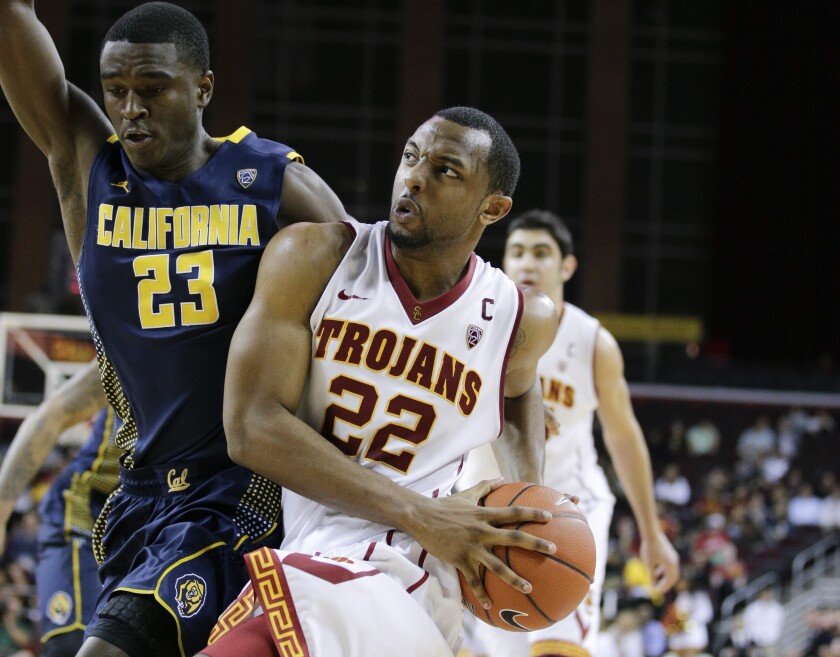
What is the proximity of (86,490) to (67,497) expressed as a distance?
0.39 feet

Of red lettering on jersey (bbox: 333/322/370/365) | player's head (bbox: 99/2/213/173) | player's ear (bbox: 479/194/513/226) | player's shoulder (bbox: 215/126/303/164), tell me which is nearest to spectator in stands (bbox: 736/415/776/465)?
player's ear (bbox: 479/194/513/226)

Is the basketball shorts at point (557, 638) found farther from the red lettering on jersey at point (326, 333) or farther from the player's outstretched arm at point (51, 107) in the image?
the player's outstretched arm at point (51, 107)

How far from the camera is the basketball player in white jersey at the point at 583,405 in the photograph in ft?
18.5

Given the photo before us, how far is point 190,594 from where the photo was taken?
2.88 metres

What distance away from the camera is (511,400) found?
343 centimetres

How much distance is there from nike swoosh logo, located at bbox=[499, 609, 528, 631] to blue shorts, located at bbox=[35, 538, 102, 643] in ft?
7.14

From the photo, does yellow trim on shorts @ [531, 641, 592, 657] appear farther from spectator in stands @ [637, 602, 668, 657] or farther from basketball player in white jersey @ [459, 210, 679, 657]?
spectator in stands @ [637, 602, 668, 657]

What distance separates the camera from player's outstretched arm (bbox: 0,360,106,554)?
175 inches

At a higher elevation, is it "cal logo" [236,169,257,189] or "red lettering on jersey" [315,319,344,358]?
"cal logo" [236,169,257,189]

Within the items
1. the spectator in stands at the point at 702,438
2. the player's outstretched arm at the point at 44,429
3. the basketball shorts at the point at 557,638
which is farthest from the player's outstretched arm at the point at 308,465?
the spectator in stands at the point at 702,438

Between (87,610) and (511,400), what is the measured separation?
208 centimetres

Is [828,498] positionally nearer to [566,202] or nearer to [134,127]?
[566,202]

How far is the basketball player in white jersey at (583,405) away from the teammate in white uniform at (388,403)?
243 cm

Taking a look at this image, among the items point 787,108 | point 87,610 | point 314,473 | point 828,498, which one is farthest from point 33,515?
point 787,108
